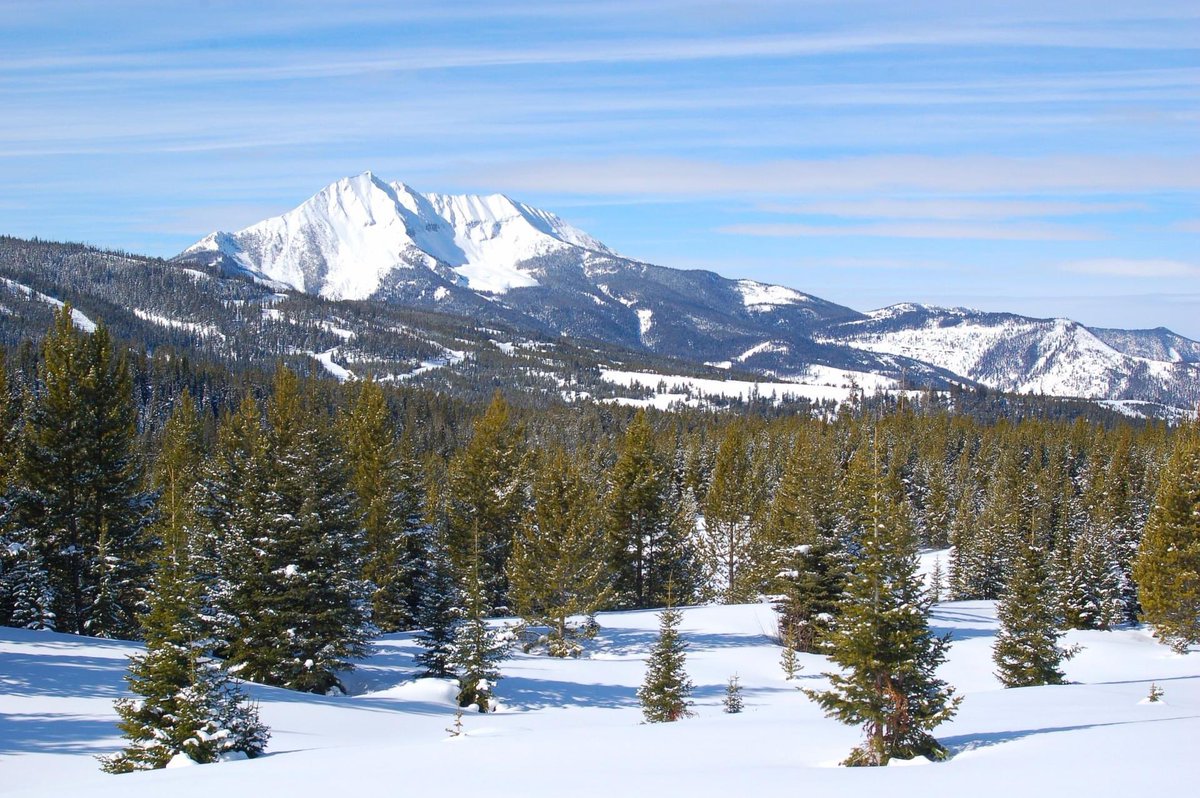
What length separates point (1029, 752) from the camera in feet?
39.3

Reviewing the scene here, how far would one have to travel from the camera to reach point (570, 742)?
1413 cm

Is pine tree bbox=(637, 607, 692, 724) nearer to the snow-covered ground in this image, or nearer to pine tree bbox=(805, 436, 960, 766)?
the snow-covered ground

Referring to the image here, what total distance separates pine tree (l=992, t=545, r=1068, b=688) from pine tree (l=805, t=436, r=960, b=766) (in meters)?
12.5

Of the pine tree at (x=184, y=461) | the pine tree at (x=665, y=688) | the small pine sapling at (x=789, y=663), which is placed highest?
the pine tree at (x=184, y=461)

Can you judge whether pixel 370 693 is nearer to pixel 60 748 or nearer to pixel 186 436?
pixel 60 748

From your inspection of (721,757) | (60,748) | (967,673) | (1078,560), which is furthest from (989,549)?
(60,748)

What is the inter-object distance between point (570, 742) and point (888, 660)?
5428 millimetres

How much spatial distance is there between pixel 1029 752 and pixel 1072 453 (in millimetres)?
101106

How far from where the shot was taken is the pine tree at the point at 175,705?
12.4 metres

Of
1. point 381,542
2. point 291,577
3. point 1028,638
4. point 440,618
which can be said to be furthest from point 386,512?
point 1028,638

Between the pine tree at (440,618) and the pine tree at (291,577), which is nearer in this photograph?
the pine tree at (291,577)

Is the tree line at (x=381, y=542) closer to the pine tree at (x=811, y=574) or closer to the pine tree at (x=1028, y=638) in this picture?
the pine tree at (x=811, y=574)

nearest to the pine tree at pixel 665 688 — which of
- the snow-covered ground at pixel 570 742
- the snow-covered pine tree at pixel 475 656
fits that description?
the snow-covered ground at pixel 570 742

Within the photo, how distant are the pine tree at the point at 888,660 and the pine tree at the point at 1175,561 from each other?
26294 mm
